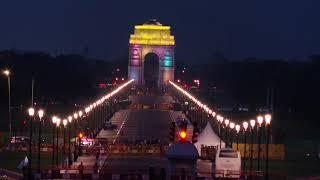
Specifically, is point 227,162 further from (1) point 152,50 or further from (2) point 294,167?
(1) point 152,50

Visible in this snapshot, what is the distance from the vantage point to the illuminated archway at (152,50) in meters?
165

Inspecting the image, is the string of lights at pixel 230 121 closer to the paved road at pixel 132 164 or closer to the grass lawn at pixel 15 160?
the paved road at pixel 132 164

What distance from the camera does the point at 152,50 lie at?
16862 centimetres

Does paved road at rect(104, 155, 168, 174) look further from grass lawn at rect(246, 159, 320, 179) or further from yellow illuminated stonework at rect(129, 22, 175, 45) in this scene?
yellow illuminated stonework at rect(129, 22, 175, 45)

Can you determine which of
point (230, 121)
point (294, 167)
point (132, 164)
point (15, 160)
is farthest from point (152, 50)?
point (132, 164)

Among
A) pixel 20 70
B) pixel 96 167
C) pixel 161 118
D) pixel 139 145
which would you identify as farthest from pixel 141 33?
pixel 96 167

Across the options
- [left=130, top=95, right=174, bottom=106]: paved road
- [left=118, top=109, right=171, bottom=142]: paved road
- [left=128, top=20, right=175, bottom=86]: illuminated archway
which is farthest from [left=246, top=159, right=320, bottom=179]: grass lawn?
[left=128, top=20, right=175, bottom=86]: illuminated archway

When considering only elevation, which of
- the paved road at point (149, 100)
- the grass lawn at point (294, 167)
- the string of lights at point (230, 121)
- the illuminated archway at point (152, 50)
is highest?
the illuminated archway at point (152, 50)

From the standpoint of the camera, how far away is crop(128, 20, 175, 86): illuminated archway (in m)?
165

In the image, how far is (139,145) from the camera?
53.1 meters

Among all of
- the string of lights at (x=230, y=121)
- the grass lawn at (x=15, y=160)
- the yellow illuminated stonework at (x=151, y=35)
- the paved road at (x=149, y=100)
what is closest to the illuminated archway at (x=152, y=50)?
the yellow illuminated stonework at (x=151, y=35)

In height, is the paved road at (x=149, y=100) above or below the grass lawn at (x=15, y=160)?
above

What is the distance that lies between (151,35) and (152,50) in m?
3.93

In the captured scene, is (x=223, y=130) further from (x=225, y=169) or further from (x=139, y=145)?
(x=225, y=169)
